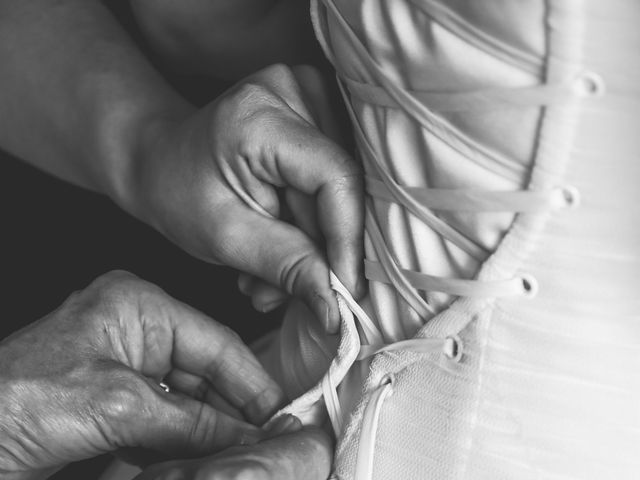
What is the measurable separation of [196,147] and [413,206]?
0.87 ft

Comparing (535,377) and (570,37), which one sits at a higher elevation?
(570,37)

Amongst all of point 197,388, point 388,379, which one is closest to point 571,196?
point 388,379

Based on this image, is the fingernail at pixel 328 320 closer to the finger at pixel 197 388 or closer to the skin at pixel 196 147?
the skin at pixel 196 147

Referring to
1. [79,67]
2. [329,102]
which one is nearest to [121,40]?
[79,67]

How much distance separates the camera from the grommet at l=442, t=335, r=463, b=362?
57cm

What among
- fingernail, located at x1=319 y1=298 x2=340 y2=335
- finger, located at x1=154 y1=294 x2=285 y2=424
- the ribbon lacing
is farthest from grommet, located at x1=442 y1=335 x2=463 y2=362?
finger, located at x1=154 y1=294 x2=285 y2=424

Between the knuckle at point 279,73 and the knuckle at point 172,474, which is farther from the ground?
the knuckle at point 279,73

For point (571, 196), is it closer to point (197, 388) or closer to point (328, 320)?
point (328, 320)

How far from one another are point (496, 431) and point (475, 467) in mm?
31

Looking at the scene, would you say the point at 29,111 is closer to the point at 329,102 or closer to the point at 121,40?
the point at 121,40

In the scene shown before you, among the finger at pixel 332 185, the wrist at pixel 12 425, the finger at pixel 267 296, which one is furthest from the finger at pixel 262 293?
the wrist at pixel 12 425

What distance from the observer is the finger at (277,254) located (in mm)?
694

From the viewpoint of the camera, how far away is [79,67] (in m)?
0.97

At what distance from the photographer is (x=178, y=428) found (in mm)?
684
